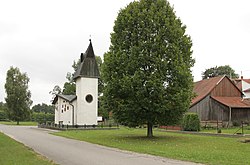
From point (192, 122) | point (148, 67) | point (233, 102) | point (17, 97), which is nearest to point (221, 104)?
point (233, 102)

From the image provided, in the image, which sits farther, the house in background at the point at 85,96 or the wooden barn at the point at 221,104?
the house in background at the point at 85,96

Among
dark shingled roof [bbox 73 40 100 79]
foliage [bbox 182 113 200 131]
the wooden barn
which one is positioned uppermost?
dark shingled roof [bbox 73 40 100 79]

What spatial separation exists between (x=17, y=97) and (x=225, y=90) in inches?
1651

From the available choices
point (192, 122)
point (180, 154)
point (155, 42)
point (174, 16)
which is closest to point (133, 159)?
point (180, 154)

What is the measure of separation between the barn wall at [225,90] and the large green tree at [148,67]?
751 inches

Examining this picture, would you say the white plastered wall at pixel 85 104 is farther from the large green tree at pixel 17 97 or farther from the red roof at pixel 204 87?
the large green tree at pixel 17 97

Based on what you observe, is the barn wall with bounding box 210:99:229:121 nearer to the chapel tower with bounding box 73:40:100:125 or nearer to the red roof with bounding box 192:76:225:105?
the red roof with bounding box 192:76:225:105

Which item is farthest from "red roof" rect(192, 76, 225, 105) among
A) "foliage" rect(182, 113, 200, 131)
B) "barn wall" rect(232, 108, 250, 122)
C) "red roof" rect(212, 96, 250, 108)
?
"foliage" rect(182, 113, 200, 131)

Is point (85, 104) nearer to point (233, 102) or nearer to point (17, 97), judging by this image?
point (233, 102)

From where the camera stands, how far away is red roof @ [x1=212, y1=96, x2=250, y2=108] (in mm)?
38625

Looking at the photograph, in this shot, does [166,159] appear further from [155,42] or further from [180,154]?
[155,42]

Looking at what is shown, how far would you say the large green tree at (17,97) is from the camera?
62969mm

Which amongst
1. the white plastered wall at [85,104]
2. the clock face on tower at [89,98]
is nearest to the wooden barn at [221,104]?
the white plastered wall at [85,104]

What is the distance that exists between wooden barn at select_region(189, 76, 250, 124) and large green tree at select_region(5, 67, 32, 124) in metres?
37.8
